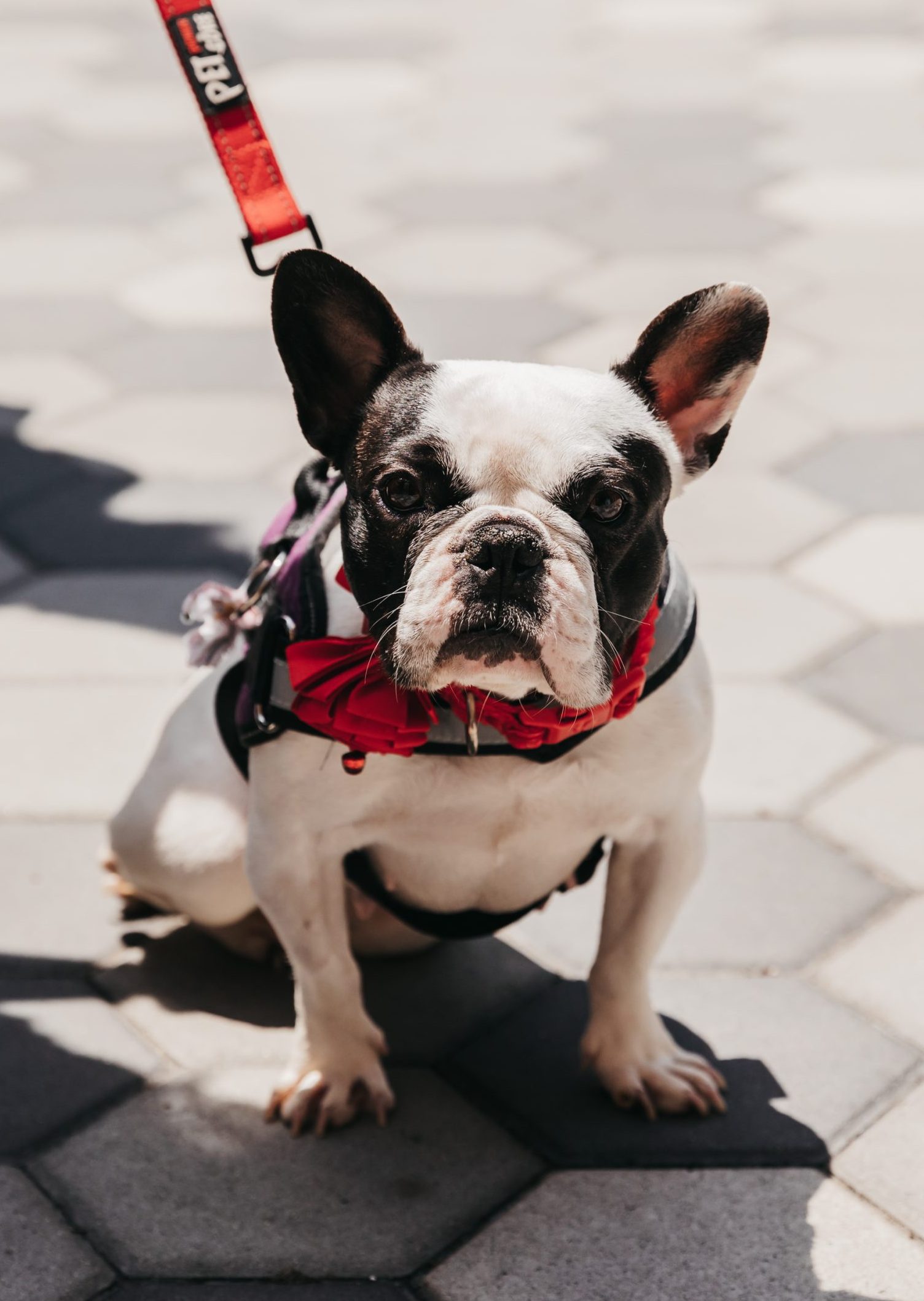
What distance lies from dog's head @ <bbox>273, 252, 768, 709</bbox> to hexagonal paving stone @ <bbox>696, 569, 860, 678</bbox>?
5.46 ft

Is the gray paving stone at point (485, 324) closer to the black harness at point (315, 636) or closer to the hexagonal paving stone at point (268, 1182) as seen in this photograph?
the black harness at point (315, 636)

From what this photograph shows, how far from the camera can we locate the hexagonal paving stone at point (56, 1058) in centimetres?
264

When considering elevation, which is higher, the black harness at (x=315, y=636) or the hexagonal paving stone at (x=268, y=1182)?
the black harness at (x=315, y=636)

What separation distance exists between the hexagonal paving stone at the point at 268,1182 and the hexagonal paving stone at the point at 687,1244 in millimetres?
76

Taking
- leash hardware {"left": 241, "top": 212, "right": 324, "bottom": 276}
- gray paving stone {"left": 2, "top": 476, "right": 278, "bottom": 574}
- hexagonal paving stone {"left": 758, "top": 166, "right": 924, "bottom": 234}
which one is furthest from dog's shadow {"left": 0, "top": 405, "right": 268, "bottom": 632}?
hexagonal paving stone {"left": 758, "top": 166, "right": 924, "bottom": 234}

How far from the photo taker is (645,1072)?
8.68 feet

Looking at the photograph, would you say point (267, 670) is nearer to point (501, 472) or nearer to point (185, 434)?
point (501, 472)

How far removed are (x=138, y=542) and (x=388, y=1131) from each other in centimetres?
224

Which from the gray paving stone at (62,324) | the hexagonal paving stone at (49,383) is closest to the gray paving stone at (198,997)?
the hexagonal paving stone at (49,383)

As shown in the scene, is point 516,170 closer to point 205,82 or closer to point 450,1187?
point 205,82

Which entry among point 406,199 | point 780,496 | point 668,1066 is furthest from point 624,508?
point 406,199

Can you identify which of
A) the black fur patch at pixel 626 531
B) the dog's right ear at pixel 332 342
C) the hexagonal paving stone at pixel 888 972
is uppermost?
the dog's right ear at pixel 332 342

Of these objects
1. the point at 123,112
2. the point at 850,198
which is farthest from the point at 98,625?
the point at 123,112

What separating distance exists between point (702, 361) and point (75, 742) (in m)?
1.93
